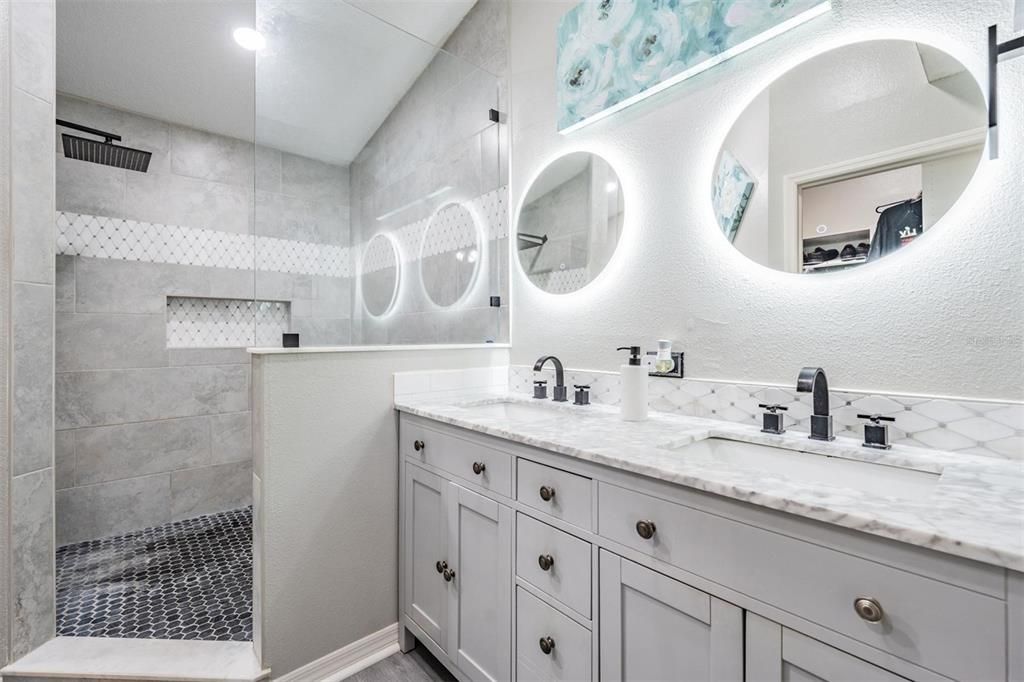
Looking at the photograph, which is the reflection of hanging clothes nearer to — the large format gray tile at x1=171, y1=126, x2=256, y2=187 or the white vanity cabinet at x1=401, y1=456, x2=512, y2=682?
the white vanity cabinet at x1=401, y1=456, x2=512, y2=682

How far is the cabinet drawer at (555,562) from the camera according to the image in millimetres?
1065

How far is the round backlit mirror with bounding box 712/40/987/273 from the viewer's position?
3.42ft

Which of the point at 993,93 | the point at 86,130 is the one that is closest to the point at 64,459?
the point at 86,130

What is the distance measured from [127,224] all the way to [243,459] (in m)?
1.59

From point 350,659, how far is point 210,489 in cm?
186

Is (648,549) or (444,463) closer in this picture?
(648,549)

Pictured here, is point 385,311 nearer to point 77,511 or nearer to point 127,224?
point 127,224

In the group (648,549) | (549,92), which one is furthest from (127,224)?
(648,549)

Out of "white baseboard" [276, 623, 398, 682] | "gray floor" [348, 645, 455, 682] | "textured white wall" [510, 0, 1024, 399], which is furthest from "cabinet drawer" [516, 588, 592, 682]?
"textured white wall" [510, 0, 1024, 399]

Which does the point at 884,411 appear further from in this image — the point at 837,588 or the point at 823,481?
the point at 837,588

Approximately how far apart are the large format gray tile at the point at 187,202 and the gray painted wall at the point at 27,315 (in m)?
1.18

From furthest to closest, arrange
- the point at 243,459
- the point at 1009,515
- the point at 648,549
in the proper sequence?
the point at 243,459
the point at 648,549
the point at 1009,515

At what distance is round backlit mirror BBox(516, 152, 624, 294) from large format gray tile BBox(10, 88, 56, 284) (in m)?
1.79

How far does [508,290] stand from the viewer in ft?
7.17
